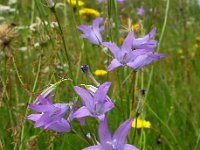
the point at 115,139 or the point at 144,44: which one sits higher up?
the point at 144,44

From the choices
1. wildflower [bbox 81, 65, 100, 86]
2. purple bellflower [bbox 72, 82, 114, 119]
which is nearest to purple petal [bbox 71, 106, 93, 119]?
→ purple bellflower [bbox 72, 82, 114, 119]

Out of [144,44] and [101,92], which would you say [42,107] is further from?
[144,44]

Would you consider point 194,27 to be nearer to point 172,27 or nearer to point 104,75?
point 172,27

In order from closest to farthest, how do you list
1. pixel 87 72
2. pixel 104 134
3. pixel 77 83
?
pixel 104 134 < pixel 87 72 < pixel 77 83

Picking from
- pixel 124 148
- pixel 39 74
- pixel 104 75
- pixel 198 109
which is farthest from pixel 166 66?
pixel 124 148

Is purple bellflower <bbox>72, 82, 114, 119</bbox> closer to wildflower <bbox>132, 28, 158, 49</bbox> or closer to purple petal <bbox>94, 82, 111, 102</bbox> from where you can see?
purple petal <bbox>94, 82, 111, 102</bbox>

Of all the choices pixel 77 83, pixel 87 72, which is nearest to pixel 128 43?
pixel 87 72
